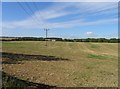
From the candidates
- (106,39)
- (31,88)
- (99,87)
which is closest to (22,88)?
(31,88)

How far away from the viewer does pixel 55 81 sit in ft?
50.7

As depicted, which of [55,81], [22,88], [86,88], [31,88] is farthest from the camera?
[55,81]

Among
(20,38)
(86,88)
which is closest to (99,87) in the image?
(86,88)

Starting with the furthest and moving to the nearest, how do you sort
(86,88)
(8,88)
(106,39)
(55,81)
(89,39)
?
(89,39) < (106,39) < (55,81) < (86,88) < (8,88)

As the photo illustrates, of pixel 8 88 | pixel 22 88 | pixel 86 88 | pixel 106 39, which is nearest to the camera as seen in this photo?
pixel 8 88

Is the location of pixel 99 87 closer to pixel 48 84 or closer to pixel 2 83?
pixel 48 84

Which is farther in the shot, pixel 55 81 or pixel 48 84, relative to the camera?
pixel 55 81

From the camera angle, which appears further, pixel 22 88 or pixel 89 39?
pixel 89 39

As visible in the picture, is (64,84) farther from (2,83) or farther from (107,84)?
(2,83)

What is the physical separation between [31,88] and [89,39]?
112 meters

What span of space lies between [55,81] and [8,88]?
218 inches

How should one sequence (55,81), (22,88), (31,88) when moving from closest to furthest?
(22,88) < (31,88) < (55,81)

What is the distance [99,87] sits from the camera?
47.8 feet

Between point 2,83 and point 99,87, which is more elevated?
point 2,83
